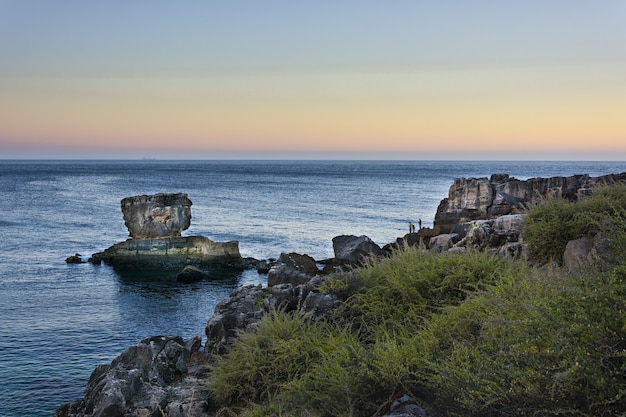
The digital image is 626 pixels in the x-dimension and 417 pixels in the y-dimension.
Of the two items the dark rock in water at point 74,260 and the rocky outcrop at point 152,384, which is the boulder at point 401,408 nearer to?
the rocky outcrop at point 152,384

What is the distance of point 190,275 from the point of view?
44.5m

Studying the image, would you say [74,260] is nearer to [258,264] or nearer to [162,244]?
[162,244]

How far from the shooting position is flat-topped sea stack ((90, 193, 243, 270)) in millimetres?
49781

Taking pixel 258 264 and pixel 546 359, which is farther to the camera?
pixel 258 264

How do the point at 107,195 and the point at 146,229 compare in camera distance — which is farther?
the point at 107,195

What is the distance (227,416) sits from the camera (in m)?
7.99

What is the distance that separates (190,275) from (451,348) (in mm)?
39867

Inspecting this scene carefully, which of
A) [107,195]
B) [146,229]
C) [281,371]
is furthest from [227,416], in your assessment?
[107,195]

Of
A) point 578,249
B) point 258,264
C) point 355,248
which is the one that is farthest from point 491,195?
point 578,249

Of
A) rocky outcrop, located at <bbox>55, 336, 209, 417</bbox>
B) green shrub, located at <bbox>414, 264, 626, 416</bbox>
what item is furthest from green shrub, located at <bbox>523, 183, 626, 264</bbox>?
rocky outcrop, located at <bbox>55, 336, 209, 417</bbox>

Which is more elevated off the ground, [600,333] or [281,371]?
[600,333]

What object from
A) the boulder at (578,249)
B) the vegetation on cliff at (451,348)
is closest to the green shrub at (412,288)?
the vegetation on cliff at (451,348)

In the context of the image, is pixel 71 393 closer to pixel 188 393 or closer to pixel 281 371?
pixel 188 393

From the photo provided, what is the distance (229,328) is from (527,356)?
293 inches
